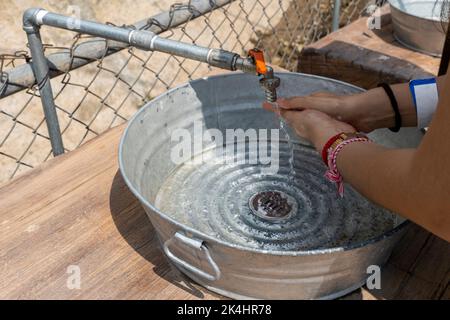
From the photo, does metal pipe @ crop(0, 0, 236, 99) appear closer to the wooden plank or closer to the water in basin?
the wooden plank

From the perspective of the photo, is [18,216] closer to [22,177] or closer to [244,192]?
[22,177]

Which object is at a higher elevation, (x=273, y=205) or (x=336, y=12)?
(x=336, y=12)

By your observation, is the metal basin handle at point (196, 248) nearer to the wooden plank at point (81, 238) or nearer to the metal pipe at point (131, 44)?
the wooden plank at point (81, 238)

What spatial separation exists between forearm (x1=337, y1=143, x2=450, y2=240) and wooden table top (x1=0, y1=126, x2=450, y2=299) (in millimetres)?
405

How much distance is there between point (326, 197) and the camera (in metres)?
1.68

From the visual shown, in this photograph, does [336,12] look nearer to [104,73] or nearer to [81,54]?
[81,54]

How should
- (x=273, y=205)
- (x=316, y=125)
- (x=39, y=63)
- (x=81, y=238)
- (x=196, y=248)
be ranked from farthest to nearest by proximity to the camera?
(x=39, y=63) → (x=273, y=205) → (x=81, y=238) → (x=316, y=125) → (x=196, y=248)

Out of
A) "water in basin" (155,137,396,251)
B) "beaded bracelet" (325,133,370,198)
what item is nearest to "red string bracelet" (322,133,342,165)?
"beaded bracelet" (325,133,370,198)

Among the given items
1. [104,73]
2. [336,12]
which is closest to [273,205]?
[336,12]

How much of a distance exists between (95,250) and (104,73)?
3.46 m

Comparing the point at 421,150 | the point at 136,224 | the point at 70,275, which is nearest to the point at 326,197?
the point at 136,224

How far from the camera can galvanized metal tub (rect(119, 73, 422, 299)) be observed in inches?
44.3

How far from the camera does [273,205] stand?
1.64 metres
